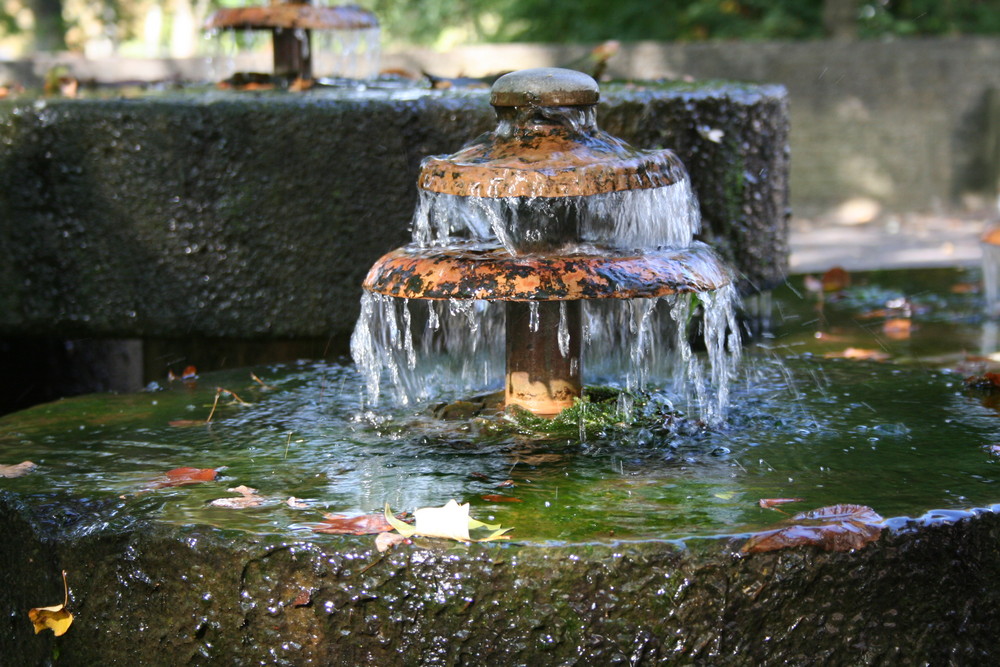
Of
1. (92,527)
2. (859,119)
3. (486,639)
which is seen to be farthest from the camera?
(859,119)

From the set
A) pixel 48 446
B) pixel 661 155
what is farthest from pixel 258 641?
pixel 661 155

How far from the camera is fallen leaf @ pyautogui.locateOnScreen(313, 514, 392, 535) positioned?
232 centimetres

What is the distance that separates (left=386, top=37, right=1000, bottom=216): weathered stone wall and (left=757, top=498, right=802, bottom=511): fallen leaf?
735 cm

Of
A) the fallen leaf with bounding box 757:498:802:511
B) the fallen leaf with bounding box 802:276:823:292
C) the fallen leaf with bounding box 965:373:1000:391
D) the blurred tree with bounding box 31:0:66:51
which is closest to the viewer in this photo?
the fallen leaf with bounding box 757:498:802:511

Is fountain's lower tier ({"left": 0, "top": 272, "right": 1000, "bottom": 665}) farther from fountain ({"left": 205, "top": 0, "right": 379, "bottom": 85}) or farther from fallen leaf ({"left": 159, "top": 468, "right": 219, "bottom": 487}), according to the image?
fountain ({"left": 205, "top": 0, "right": 379, "bottom": 85})

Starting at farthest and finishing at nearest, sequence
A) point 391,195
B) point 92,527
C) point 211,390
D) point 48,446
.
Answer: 1. point 391,195
2. point 211,390
3. point 48,446
4. point 92,527

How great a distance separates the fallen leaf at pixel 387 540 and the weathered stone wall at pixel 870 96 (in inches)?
296

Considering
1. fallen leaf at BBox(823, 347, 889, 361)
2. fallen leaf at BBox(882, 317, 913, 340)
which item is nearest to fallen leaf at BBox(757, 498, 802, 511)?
fallen leaf at BBox(823, 347, 889, 361)

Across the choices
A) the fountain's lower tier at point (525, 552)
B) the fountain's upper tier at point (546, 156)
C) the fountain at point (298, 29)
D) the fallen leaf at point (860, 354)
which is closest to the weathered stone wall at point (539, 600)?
the fountain's lower tier at point (525, 552)

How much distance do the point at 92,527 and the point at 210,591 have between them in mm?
296

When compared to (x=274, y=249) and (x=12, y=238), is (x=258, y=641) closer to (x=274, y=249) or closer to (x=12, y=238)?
(x=274, y=249)

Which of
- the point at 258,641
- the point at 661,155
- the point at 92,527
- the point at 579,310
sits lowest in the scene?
the point at 258,641

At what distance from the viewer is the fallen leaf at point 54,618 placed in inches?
95.2

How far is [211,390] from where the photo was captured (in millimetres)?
3740
